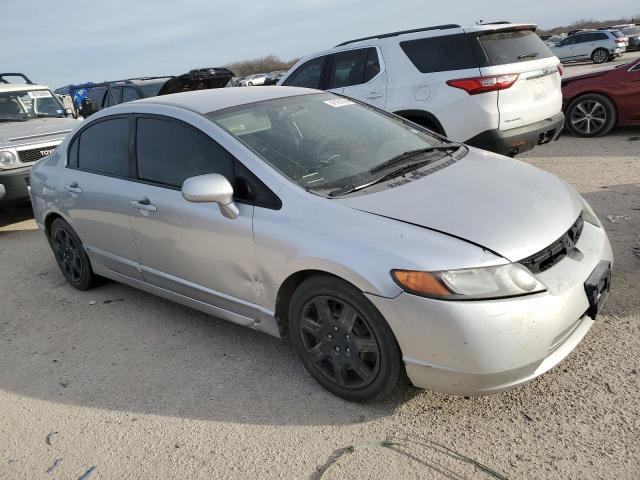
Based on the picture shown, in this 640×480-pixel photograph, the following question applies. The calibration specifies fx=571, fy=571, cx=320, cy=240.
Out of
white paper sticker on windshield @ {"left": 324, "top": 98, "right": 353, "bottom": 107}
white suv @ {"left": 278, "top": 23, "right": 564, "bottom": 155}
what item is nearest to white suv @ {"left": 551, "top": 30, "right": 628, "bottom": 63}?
white suv @ {"left": 278, "top": 23, "right": 564, "bottom": 155}

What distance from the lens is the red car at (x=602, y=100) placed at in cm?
859

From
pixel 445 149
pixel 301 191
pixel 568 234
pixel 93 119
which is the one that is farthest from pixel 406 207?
pixel 93 119

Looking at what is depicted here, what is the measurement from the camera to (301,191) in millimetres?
3068

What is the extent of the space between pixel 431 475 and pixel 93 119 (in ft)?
12.1

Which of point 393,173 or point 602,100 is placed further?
point 602,100

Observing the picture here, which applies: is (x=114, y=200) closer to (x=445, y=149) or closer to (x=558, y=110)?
(x=445, y=149)

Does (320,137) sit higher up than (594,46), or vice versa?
(320,137)

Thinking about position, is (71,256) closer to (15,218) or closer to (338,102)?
(338,102)

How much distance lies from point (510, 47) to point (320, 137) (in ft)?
13.0

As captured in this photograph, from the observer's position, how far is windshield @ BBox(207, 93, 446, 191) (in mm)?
3293

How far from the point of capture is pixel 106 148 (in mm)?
4320

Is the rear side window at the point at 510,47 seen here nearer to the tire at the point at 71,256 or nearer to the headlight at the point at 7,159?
the tire at the point at 71,256

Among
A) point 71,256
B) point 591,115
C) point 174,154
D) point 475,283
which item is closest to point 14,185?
point 71,256

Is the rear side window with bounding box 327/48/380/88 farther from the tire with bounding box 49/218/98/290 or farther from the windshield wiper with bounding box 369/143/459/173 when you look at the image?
the tire with bounding box 49/218/98/290
